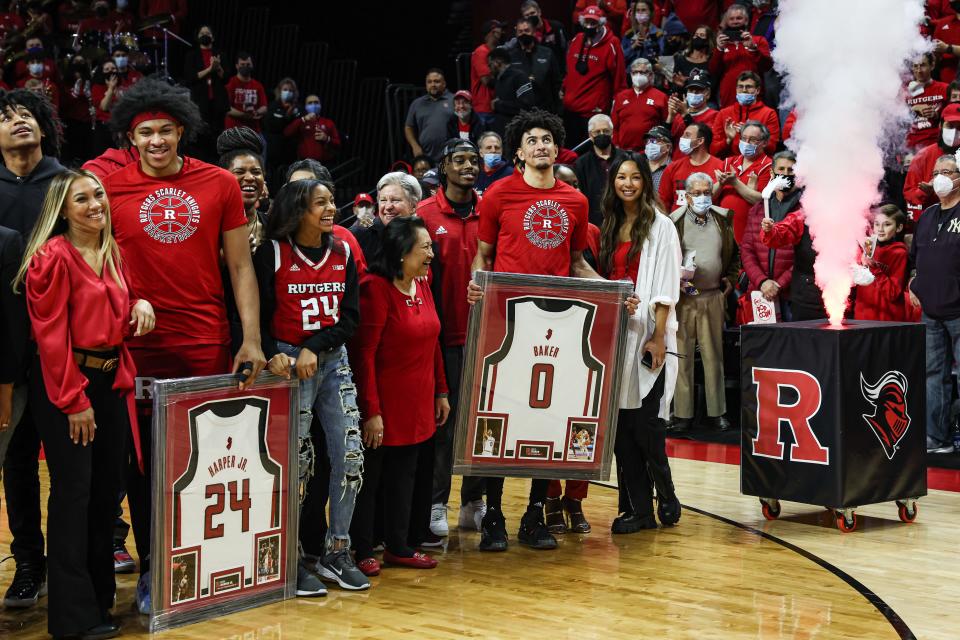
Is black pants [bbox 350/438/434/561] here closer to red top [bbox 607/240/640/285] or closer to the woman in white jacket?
the woman in white jacket

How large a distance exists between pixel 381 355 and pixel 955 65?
22.1 ft

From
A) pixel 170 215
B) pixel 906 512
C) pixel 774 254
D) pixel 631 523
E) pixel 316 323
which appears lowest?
pixel 631 523

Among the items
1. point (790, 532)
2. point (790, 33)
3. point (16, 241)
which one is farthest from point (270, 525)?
point (790, 33)

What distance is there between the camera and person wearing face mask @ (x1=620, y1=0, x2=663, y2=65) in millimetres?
11664

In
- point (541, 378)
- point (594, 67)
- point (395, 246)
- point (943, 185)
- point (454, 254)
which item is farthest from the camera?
point (594, 67)

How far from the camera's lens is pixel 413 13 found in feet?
52.3

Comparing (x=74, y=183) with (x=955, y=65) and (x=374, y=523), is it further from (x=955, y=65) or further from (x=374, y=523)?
(x=955, y=65)

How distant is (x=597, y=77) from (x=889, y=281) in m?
4.31

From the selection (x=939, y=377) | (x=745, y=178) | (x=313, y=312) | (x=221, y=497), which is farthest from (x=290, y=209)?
(x=745, y=178)

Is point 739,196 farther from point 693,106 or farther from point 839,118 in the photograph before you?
point 839,118

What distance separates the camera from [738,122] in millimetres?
9797

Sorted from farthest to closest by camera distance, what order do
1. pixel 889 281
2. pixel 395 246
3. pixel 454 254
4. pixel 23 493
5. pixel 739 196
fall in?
1. pixel 739 196
2. pixel 889 281
3. pixel 454 254
4. pixel 395 246
5. pixel 23 493

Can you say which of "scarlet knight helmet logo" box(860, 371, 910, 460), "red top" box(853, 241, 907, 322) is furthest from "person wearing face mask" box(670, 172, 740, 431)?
"scarlet knight helmet logo" box(860, 371, 910, 460)

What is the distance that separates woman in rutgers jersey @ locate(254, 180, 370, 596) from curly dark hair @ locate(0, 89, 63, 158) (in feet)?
2.99
